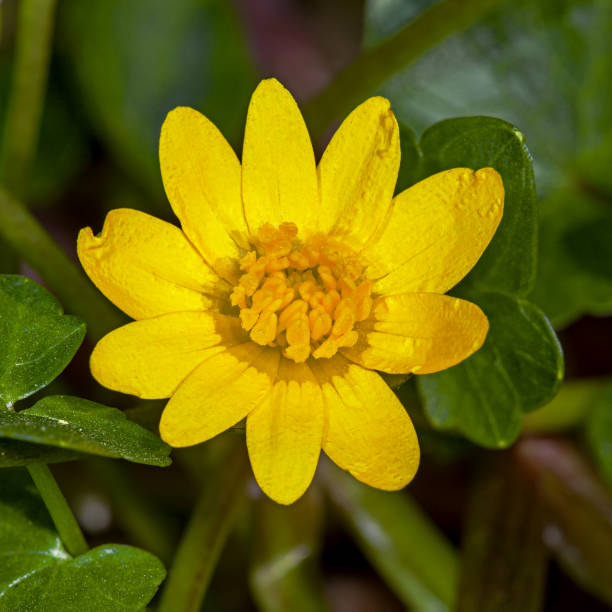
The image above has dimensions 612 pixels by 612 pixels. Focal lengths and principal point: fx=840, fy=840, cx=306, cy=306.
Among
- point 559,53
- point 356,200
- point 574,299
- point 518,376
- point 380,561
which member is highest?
point 356,200

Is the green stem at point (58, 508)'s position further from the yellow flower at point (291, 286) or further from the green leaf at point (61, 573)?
the yellow flower at point (291, 286)

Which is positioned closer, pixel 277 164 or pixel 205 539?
pixel 277 164

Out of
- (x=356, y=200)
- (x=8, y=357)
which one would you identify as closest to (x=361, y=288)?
(x=356, y=200)

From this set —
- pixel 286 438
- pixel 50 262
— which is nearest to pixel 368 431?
pixel 286 438

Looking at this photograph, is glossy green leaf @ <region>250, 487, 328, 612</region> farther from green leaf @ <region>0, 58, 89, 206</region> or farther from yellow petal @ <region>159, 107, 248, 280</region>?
green leaf @ <region>0, 58, 89, 206</region>

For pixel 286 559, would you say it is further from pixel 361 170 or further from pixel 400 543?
pixel 361 170

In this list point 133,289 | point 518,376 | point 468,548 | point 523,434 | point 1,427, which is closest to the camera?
point 1,427

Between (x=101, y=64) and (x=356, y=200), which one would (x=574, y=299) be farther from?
(x=101, y=64)
